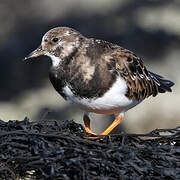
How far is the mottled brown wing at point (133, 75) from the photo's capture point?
3635 mm

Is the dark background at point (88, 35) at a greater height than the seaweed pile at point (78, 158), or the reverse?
the dark background at point (88, 35)

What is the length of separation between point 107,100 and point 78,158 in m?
1.09

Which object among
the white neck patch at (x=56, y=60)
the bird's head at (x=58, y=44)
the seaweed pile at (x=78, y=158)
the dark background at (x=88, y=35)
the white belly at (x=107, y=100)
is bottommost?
the seaweed pile at (x=78, y=158)

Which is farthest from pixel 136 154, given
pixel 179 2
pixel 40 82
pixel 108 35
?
pixel 179 2

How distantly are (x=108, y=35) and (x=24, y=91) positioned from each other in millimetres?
1716

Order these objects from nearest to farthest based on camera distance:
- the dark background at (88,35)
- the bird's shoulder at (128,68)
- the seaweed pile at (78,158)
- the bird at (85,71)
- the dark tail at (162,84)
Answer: the seaweed pile at (78,158)
the bird at (85,71)
the bird's shoulder at (128,68)
the dark tail at (162,84)
the dark background at (88,35)

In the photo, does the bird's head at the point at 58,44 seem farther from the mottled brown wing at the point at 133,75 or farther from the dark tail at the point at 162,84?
the dark tail at the point at 162,84

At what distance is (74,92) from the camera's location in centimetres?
338

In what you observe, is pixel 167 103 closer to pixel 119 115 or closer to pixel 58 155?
pixel 119 115

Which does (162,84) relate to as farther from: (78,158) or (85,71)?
(78,158)

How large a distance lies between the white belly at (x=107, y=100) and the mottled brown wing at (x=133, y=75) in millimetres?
89

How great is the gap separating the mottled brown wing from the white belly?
3.5 inches

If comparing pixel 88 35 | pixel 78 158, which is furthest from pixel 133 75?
pixel 88 35

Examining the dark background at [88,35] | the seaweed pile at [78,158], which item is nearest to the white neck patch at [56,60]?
the seaweed pile at [78,158]
